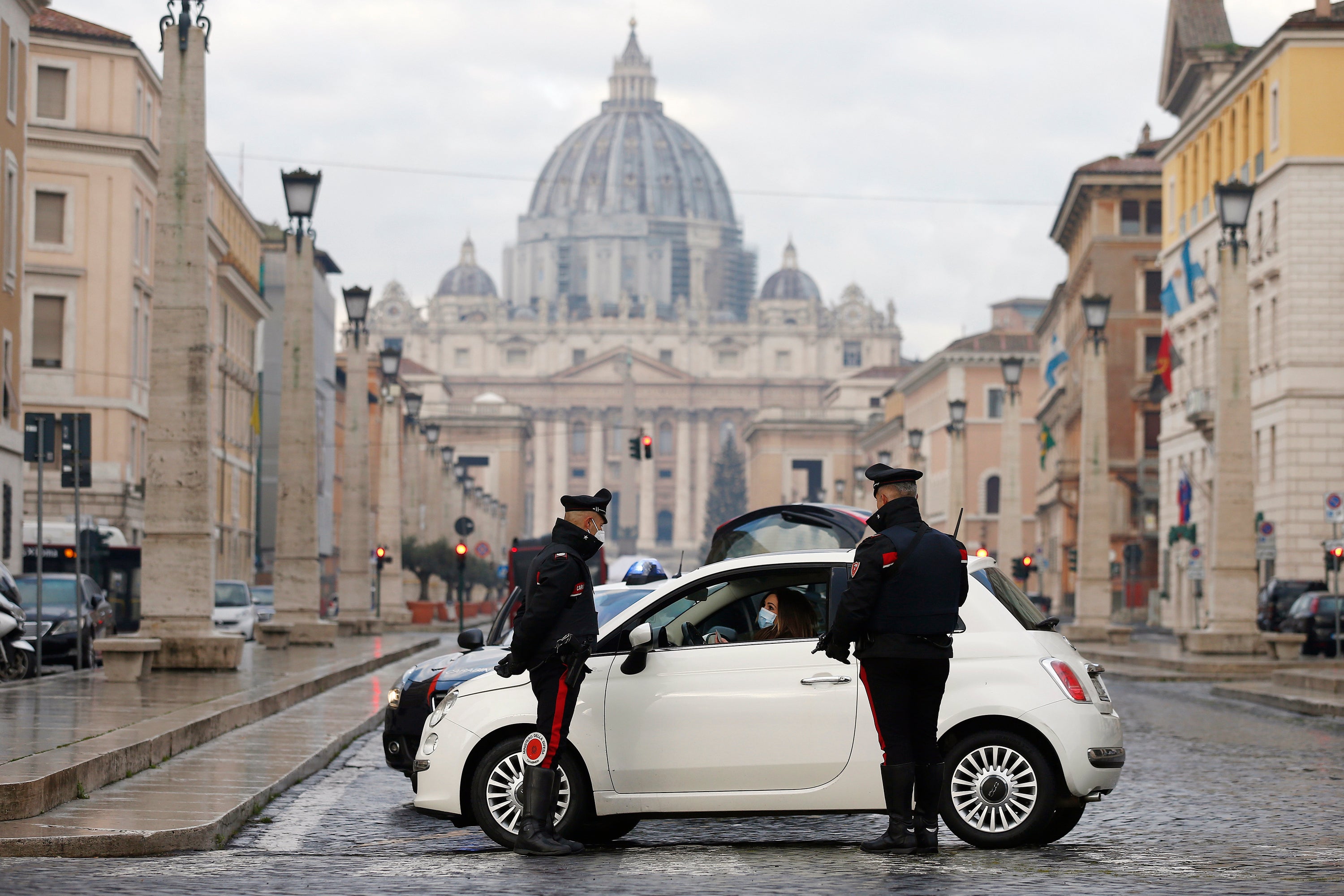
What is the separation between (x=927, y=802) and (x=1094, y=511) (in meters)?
32.0

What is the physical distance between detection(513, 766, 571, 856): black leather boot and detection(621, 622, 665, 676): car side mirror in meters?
0.66

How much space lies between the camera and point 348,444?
41.3m

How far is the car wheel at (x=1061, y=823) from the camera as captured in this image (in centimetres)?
1000

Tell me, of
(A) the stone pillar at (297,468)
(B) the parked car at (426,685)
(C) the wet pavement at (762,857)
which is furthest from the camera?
(A) the stone pillar at (297,468)

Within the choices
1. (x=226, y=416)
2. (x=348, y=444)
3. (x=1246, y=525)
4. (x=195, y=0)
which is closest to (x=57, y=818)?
(x=195, y=0)

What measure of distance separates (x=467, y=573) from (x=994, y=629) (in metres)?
66.8

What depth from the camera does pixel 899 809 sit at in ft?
31.1

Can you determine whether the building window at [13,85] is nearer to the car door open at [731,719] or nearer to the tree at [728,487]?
the car door open at [731,719]

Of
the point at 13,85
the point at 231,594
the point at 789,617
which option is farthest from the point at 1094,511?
the point at 789,617

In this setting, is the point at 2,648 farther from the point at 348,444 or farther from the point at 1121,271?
the point at 1121,271

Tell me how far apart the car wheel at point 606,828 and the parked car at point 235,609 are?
30.0 m

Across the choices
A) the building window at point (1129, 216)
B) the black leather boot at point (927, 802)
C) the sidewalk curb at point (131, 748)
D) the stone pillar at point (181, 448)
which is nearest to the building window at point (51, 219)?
the stone pillar at point (181, 448)

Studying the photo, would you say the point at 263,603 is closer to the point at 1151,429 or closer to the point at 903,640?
the point at 1151,429

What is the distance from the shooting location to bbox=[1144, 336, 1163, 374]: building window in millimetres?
73062
